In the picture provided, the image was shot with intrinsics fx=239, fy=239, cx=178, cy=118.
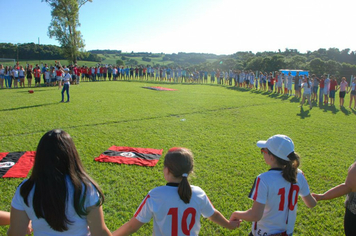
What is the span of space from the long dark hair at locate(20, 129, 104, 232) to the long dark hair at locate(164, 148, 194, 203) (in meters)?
0.69

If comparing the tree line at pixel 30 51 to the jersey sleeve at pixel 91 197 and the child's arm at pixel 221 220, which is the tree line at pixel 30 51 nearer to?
the jersey sleeve at pixel 91 197

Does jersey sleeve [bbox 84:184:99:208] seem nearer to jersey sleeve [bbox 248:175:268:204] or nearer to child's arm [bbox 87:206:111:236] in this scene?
child's arm [bbox 87:206:111:236]

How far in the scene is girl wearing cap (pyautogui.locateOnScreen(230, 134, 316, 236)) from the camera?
2.23m

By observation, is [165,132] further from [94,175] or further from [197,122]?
[94,175]

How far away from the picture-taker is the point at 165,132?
844 centimetres

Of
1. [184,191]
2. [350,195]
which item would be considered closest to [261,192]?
[184,191]

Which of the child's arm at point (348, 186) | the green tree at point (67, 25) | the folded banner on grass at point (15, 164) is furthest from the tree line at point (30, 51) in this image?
the child's arm at point (348, 186)

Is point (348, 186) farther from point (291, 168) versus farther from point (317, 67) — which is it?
point (317, 67)

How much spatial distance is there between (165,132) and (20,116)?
654 centimetres

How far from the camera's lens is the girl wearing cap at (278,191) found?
88.0 inches

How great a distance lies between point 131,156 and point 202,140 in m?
2.48

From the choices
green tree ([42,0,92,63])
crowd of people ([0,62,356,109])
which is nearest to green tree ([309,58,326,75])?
crowd of people ([0,62,356,109])

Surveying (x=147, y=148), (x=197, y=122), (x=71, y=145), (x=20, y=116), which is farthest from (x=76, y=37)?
(x=71, y=145)

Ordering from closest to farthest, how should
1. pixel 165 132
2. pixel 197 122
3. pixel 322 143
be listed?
pixel 322 143 → pixel 165 132 → pixel 197 122
